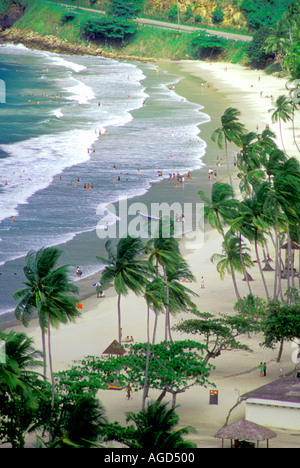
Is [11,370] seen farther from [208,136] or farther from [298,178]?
[208,136]

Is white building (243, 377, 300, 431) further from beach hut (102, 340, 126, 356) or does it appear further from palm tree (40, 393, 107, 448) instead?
beach hut (102, 340, 126, 356)

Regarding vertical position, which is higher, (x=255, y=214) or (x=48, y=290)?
(x=255, y=214)

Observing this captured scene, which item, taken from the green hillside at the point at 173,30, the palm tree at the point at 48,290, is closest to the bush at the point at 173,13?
the green hillside at the point at 173,30

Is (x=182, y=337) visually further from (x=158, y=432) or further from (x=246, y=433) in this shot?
(x=158, y=432)

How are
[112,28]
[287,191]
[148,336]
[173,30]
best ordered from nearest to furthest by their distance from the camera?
[148,336]
[287,191]
[173,30]
[112,28]

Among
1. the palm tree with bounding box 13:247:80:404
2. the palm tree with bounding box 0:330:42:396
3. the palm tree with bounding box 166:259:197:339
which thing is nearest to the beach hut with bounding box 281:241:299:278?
the palm tree with bounding box 166:259:197:339

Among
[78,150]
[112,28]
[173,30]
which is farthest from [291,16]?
[112,28]
